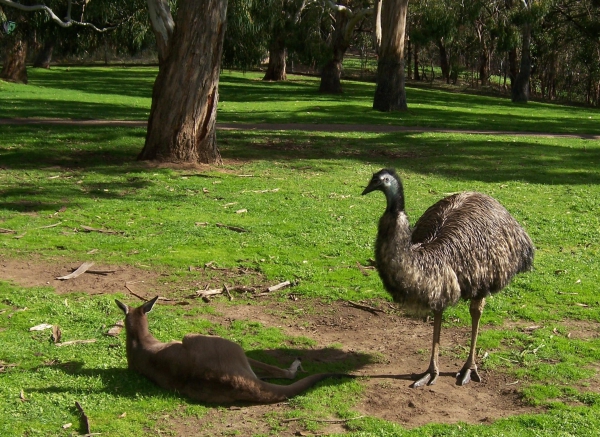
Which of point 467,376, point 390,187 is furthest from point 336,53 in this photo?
point 390,187

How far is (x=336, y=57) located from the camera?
Result: 37.3m

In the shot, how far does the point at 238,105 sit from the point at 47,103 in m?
6.49

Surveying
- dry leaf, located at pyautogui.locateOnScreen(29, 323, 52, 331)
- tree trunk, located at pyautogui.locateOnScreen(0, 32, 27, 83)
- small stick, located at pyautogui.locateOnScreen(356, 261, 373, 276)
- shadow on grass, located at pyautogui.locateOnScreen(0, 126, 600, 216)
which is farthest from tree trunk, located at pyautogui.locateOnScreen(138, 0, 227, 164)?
tree trunk, located at pyautogui.locateOnScreen(0, 32, 27, 83)

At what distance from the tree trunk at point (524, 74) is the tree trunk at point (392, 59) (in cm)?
1387

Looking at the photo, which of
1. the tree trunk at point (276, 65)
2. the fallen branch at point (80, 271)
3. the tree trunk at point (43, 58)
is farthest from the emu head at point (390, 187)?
the tree trunk at point (43, 58)

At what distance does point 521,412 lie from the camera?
612cm

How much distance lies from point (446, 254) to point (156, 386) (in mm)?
2472

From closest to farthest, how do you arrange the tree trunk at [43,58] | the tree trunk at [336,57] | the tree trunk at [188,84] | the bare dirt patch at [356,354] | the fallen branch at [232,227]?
the bare dirt patch at [356,354] < the fallen branch at [232,227] < the tree trunk at [188,84] < the tree trunk at [336,57] < the tree trunk at [43,58]

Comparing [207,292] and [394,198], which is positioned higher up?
[394,198]

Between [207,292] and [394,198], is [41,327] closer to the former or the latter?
[207,292]

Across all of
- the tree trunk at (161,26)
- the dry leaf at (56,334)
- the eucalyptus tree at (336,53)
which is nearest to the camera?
the dry leaf at (56,334)

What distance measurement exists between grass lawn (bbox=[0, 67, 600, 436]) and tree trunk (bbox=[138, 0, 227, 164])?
0.67m

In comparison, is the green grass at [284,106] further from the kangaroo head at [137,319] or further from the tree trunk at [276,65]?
the kangaroo head at [137,319]

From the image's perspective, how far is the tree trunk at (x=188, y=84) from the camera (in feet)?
49.2
